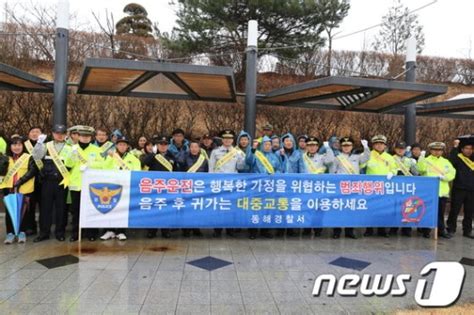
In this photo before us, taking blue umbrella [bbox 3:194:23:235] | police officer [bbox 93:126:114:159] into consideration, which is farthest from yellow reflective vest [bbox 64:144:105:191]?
blue umbrella [bbox 3:194:23:235]

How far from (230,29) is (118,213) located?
11.6 metres

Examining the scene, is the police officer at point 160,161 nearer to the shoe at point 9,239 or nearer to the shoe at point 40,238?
the shoe at point 40,238

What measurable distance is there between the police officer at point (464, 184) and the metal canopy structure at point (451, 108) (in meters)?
2.29

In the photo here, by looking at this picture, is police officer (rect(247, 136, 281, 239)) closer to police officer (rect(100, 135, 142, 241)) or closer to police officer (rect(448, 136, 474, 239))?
police officer (rect(100, 135, 142, 241))

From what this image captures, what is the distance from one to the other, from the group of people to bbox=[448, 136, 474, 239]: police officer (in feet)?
0.04

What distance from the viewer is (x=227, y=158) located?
6.65 meters

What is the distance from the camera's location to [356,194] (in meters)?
6.80

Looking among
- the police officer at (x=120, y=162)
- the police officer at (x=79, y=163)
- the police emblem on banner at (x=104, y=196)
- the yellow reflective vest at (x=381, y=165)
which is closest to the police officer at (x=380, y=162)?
the yellow reflective vest at (x=381, y=165)

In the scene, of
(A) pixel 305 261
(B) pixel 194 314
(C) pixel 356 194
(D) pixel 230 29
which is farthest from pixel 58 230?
(D) pixel 230 29

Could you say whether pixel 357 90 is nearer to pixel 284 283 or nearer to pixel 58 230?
pixel 284 283

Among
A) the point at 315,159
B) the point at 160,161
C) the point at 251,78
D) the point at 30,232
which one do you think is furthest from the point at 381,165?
the point at 30,232

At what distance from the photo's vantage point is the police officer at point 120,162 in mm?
6281

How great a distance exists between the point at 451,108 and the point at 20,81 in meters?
10.8

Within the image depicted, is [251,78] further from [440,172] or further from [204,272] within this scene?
[204,272]
